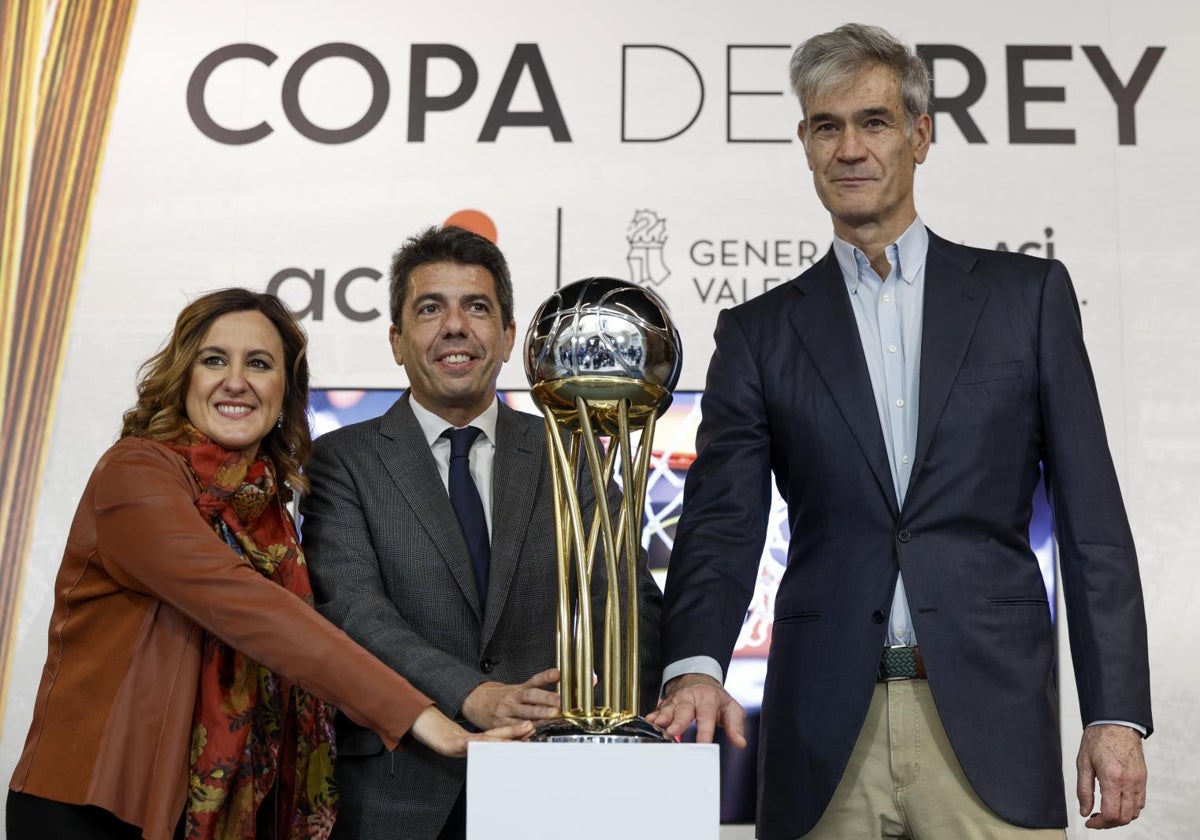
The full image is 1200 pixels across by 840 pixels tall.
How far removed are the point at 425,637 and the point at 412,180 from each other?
2.06 m

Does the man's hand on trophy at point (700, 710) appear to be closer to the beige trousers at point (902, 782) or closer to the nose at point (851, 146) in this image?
the beige trousers at point (902, 782)

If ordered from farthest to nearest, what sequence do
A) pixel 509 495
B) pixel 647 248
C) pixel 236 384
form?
pixel 647 248 → pixel 509 495 → pixel 236 384

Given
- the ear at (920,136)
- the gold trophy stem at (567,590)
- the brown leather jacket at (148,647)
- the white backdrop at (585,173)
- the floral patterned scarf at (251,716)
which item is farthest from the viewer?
the white backdrop at (585,173)

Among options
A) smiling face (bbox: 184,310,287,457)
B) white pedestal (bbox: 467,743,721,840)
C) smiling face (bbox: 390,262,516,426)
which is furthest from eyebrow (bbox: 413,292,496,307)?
white pedestal (bbox: 467,743,721,840)

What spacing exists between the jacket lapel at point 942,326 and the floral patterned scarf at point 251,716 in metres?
0.98

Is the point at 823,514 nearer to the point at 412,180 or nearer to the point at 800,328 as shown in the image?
the point at 800,328

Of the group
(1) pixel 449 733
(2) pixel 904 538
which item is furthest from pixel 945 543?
(1) pixel 449 733

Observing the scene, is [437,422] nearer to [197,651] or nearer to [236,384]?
[236,384]

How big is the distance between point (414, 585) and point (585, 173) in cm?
201

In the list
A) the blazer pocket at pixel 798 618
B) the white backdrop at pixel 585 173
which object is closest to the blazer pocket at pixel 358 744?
the blazer pocket at pixel 798 618

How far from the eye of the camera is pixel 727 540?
211cm

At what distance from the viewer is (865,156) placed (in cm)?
218

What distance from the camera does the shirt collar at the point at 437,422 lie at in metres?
2.48

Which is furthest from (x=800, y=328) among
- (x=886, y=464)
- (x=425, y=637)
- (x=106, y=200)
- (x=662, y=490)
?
(x=106, y=200)
